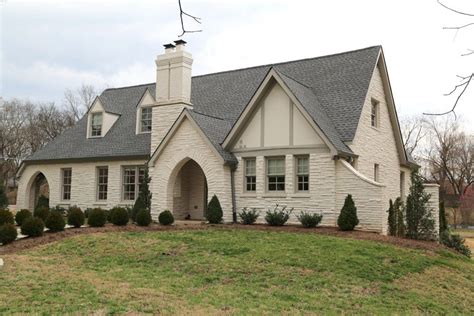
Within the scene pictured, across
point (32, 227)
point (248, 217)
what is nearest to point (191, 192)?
point (248, 217)

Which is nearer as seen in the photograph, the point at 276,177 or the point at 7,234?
the point at 7,234

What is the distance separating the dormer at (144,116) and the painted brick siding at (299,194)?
7.46 meters

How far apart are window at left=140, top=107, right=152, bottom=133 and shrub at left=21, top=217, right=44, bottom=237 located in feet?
34.8

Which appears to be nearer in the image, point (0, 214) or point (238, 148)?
point (0, 214)

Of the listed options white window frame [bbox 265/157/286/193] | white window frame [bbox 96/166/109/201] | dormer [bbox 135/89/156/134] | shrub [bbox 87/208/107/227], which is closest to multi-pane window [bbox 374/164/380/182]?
white window frame [bbox 265/157/286/193]

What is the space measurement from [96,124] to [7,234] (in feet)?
45.9

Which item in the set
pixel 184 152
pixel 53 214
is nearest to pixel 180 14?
pixel 53 214

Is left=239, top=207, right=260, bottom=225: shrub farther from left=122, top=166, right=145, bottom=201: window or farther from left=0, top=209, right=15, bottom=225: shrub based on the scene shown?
left=0, top=209, right=15, bottom=225: shrub

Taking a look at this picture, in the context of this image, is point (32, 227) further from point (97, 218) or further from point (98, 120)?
point (98, 120)

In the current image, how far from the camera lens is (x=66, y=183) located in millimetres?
26828

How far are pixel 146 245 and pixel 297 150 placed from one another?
758cm

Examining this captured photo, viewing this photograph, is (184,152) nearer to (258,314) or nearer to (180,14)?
(258,314)

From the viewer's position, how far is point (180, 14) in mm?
4777

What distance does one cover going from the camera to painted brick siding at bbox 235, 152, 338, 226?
18.1m
